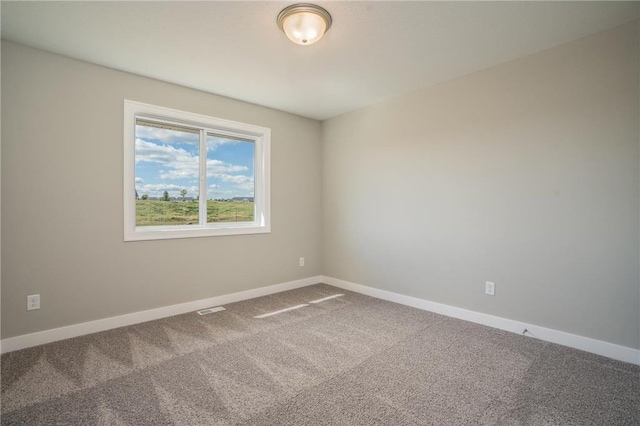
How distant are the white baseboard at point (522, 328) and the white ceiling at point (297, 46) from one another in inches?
92.9

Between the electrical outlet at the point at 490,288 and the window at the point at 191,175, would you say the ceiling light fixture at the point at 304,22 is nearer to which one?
the window at the point at 191,175

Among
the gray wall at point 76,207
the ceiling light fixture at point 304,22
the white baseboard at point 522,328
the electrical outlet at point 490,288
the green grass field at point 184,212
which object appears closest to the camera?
the ceiling light fixture at point 304,22

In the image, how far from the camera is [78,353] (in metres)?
2.34

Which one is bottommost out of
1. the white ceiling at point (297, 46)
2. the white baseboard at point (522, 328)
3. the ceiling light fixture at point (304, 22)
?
the white baseboard at point (522, 328)

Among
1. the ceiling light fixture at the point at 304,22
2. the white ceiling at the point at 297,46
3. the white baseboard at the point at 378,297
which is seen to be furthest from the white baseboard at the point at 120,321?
the ceiling light fixture at the point at 304,22

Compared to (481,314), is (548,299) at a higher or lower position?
higher

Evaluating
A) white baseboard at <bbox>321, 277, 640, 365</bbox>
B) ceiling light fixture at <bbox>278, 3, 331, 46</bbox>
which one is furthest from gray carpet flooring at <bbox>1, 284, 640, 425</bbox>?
ceiling light fixture at <bbox>278, 3, 331, 46</bbox>

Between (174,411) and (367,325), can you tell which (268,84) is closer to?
(367,325)

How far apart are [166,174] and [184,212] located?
46 centimetres

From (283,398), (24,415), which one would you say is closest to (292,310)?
(283,398)

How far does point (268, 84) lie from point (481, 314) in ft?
10.4

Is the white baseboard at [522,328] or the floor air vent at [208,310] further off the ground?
the white baseboard at [522,328]

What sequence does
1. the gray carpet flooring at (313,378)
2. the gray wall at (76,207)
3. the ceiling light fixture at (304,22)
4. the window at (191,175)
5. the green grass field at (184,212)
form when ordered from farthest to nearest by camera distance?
→ the green grass field at (184,212) < the window at (191,175) < the gray wall at (76,207) < the ceiling light fixture at (304,22) < the gray carpet flooring at (313,378)

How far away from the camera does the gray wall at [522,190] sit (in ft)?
7.45
